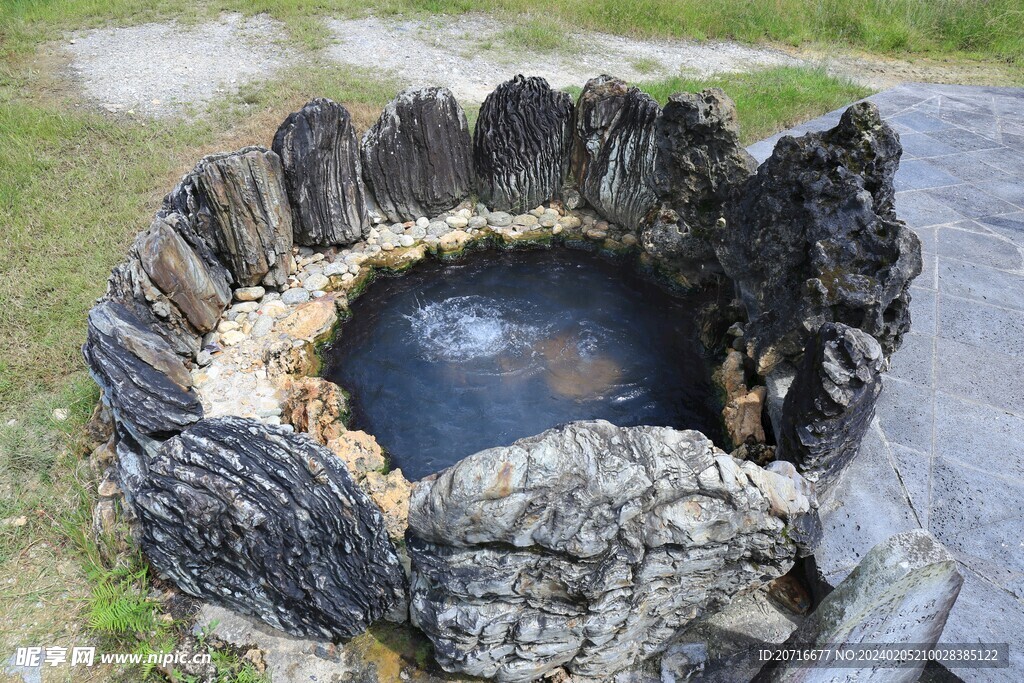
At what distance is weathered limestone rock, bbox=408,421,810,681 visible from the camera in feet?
8.88

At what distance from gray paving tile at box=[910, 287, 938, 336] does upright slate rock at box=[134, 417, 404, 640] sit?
13.4 ft

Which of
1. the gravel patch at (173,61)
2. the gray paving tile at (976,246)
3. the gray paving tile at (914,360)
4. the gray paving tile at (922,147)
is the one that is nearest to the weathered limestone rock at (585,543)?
the gray paving tile at (914,360)

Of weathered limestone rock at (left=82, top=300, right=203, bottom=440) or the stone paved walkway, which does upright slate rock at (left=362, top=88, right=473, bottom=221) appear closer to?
weathered limestone rock at (left=82, top=300, right=203, bottom=440)

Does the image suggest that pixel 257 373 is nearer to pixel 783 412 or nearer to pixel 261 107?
pixel 783 412

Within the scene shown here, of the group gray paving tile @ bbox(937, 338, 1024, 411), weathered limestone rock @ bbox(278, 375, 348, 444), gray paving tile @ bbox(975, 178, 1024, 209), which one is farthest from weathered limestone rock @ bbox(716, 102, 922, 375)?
gray paving tile @ bbox(975, 178, 1024, 209)

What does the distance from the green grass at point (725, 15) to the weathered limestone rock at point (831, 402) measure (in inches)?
363

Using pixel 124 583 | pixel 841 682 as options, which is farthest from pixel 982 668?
pixel 124 583

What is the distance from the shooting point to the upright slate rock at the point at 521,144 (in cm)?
618

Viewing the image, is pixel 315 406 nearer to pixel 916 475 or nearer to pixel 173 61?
pixel 916 475

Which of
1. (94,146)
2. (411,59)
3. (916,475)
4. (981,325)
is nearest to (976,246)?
(981,325)

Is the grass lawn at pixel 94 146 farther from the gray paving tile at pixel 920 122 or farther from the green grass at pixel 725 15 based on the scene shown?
the gray paving tile at pixel 920 122

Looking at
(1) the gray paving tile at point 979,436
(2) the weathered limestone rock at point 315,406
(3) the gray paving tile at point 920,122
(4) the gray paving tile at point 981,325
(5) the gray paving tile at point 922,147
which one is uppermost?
(3) the gray paving tile at point 920,122

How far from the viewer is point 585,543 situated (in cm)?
273

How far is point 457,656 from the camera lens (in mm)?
3020
